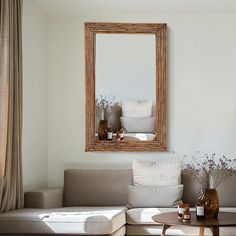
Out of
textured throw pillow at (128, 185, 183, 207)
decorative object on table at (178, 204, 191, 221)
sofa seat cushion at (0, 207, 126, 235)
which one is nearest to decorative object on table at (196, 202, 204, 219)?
decorative object on table at (178, 204, 191, 221)

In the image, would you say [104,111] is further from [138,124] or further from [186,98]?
[186,98]

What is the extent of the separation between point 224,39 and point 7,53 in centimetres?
262

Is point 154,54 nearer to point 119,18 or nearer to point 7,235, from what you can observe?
point 119,18

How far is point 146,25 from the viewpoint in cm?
616

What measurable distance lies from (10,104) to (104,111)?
5.03 feet

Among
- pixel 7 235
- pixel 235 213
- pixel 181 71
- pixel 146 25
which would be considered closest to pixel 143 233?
pixel 235 213

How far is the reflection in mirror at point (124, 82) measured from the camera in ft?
20.1

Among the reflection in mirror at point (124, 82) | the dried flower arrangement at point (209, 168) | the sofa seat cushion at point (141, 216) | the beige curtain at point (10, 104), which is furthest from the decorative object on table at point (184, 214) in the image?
the reflection in mirror at point (124, 82)

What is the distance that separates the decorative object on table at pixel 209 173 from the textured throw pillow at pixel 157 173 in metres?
0.23

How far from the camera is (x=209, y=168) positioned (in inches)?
224

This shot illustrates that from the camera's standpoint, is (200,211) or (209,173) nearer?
(200,211)

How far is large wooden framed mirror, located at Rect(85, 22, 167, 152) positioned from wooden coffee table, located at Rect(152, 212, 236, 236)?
4.86ft

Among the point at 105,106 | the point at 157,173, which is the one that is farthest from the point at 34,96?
the point at 157,173

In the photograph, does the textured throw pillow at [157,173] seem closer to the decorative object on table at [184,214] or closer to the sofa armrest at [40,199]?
the sofa armrest at [40,199]
